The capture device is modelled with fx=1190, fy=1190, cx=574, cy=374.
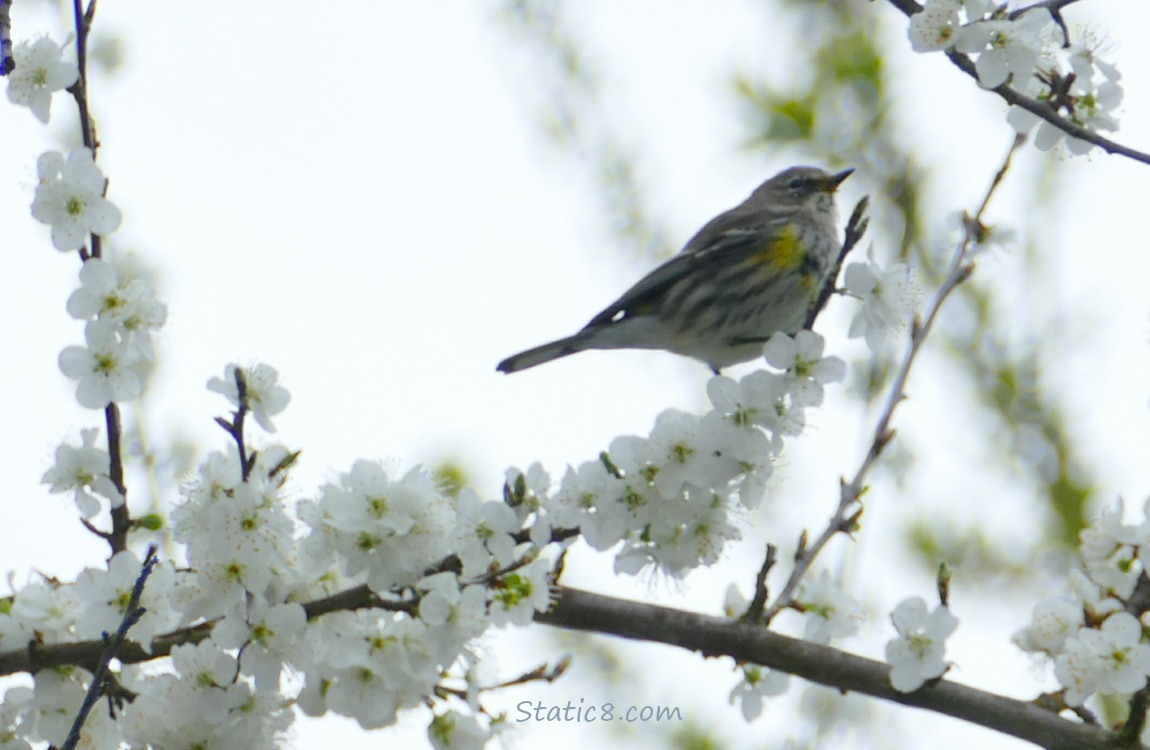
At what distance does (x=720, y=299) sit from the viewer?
18.6ft

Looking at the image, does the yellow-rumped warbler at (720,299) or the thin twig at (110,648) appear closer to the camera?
the thin twig at (110,648)

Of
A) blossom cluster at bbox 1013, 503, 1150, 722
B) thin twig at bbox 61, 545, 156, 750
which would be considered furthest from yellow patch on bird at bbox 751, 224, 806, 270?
thin twig at bbox 61, 545, 156, 750

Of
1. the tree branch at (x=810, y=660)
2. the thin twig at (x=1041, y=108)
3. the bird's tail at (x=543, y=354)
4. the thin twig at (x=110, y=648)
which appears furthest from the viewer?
the bird's tail at (x=543, y=354)

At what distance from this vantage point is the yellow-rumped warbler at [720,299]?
5.50 metres

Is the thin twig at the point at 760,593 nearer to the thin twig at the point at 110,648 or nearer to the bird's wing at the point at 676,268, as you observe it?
the thin twig at the point at 110,648

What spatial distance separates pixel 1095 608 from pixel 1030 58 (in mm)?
1258

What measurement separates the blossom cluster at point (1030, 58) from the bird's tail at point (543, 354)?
9.07ft

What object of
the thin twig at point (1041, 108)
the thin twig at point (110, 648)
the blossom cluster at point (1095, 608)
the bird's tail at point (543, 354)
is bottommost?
the thin twig at point (110, 648)

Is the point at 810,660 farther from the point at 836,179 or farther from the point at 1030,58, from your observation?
the point at 836,179

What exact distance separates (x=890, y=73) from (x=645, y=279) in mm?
1419

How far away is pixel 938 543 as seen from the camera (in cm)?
515

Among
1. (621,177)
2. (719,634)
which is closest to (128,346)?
(719,634)

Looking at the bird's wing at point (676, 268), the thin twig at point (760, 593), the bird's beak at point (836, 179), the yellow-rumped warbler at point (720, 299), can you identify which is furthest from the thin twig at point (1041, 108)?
the bird's wing at point (676, 268)

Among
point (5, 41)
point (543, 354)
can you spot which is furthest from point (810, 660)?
point (543, 354)
